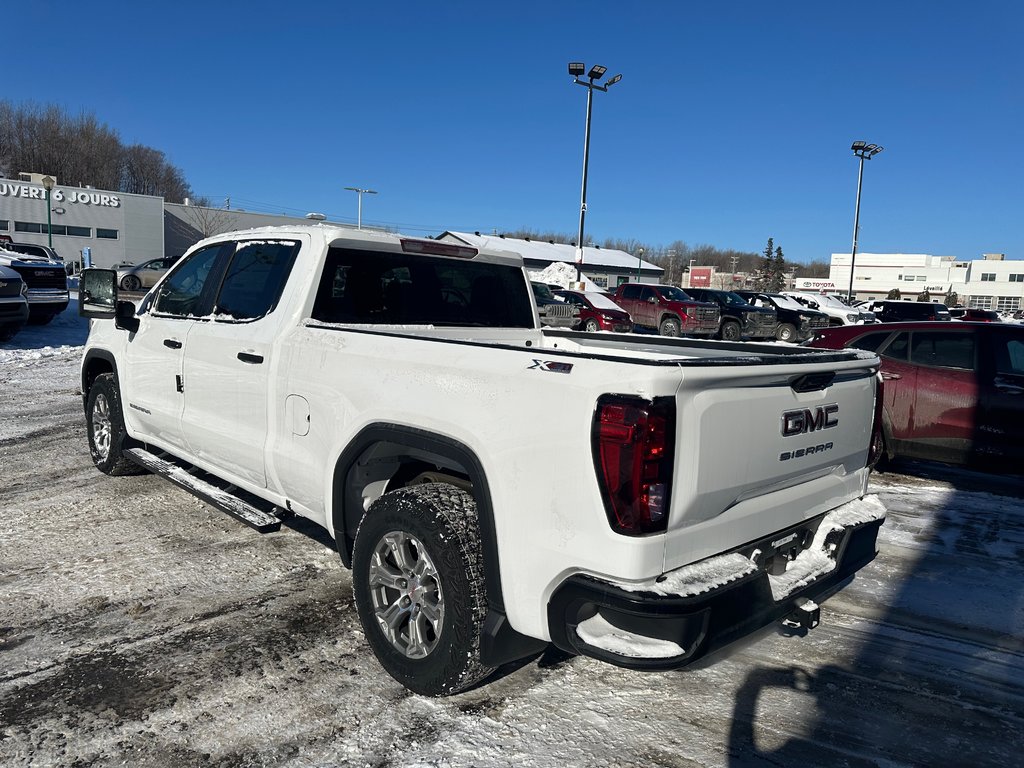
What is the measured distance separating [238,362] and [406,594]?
5.91 feet

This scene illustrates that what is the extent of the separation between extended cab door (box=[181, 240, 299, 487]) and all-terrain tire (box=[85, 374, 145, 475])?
135 cm

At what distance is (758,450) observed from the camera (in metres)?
2.57

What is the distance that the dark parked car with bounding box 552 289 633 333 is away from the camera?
2066 cm

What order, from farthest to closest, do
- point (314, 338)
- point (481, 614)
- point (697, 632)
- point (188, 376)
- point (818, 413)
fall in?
point (188, 376) → point (314, 338) → point (818, 413) → point (481, 614) → point (697, 632)

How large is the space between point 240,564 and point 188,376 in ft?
3.99

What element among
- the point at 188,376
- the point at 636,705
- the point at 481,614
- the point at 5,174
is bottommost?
the point at 636,705

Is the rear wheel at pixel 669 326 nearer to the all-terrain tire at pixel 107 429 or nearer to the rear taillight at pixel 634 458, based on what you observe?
the all-terrain tire at pixel 107 429

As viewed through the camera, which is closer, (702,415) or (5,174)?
(702,415)

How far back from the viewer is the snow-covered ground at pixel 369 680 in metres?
2.66

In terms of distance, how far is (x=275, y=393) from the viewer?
3705 mm

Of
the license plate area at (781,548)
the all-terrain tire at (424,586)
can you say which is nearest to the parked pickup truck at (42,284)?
the all-terrain tire at (424,586)

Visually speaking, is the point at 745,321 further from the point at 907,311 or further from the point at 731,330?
the point at 907,311

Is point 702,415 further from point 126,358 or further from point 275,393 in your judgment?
point 126,358

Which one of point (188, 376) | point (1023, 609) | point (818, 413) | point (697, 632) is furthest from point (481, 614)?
point (1023, 609)
